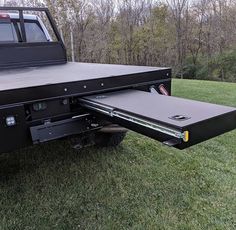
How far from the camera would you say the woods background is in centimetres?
1872

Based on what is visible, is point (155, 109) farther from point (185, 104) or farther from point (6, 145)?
point (6, 145)

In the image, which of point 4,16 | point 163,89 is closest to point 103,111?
point 163,89

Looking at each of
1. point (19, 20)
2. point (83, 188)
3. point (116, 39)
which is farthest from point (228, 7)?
point (83, 188)

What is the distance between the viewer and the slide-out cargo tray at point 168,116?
139 centimetres

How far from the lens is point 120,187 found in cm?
254

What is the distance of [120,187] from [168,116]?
1.22m

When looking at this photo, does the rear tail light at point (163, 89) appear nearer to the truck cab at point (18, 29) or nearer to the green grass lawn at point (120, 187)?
the green grass lawn at point (120, 187)

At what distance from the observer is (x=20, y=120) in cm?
179

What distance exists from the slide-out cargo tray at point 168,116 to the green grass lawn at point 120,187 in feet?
2.68

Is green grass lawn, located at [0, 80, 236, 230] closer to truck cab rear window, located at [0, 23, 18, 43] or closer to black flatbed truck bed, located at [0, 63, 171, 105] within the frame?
black flatbed truck bed, located at [0, 63, 171, 105]

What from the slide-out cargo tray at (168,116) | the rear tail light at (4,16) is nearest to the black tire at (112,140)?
the slide-out cargo tray at (168,116)

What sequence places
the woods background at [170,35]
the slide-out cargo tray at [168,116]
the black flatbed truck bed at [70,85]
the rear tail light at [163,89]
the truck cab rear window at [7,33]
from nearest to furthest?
the slide-out cargo tray at [168,116] → the black flatbed truck bed at [70,85] → the rear tail light at [163,89] → the truck cab rear window at [7,33] → the woods background at [170,35]

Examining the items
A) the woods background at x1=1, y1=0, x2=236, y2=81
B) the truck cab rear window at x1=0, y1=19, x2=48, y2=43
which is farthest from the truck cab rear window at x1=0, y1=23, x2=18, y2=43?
the woods background at x1=1, y1=0, x2=236, y2=81

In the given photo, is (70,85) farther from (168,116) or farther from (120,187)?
(120,187)
